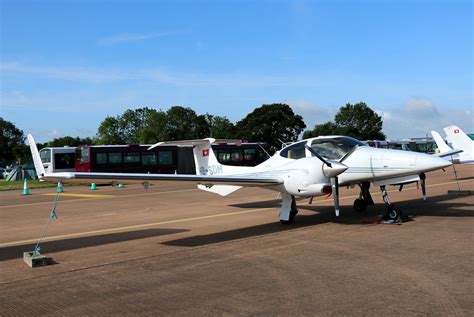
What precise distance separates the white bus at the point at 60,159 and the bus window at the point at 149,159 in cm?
598

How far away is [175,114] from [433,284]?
329ft

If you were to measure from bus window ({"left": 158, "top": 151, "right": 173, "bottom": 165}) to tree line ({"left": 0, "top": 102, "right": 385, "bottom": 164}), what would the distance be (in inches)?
1975

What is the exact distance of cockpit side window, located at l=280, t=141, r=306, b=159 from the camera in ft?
38.0

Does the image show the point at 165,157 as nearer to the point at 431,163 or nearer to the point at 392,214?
the point at 392,214

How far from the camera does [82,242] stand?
10305 mm

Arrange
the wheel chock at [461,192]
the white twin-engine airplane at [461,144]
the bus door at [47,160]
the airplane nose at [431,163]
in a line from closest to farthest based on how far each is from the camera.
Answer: the airplane nose at [431,163], the wheel chock at [461,192], the white twin-engine airplane at [461,144], the bus door at [47,160]

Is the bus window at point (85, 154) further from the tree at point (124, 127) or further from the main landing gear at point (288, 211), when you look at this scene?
the tree at point (124, 127)

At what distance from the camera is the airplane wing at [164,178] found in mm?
8812

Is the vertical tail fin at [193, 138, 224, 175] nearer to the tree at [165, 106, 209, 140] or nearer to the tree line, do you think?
the tree line

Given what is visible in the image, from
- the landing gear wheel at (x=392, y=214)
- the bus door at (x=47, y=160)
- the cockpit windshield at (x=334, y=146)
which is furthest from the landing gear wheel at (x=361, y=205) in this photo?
the bus door at (x=47, y=160)

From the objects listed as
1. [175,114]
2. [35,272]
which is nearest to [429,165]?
[35,272]

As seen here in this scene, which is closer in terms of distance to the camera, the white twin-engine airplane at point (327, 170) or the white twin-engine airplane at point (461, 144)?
the white twin-engine airplane at point (327, 170)

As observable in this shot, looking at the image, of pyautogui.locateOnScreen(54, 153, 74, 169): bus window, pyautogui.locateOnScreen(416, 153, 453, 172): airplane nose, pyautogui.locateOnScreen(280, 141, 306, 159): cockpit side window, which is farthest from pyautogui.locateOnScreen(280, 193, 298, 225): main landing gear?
pyautogui.locateOnScreen(54, 153, 74, 169): bus window

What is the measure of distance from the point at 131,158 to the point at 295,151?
26.2 metres
